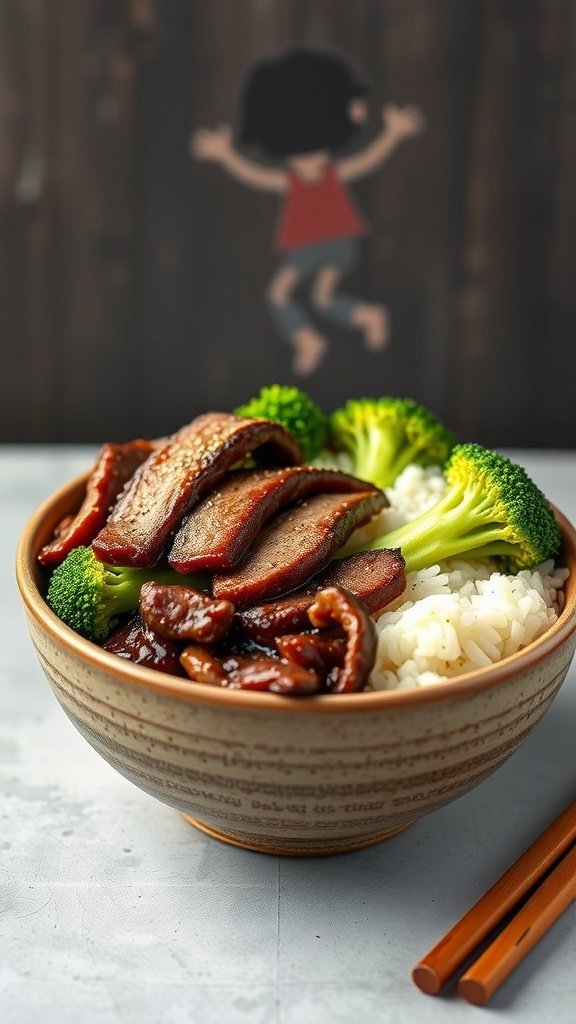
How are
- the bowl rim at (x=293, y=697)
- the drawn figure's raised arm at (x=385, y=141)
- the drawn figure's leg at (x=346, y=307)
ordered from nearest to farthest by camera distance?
the bowl rim at (x=293, y=697), the drawn figure's raised arm at (x=385, y=141), the drawn figure's leg at (x=346, y=307)

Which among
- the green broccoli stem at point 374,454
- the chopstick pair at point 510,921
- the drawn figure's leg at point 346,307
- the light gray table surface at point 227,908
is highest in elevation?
the green broccoli stem at point 374,454

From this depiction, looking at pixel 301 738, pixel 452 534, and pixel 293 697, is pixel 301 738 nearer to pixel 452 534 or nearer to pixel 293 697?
pixel 293 697

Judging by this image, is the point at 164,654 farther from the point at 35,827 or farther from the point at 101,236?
the point at 101,236

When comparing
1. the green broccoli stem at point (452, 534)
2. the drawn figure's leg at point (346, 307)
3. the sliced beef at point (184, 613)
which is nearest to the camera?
the sliced beef at point (184, 613)

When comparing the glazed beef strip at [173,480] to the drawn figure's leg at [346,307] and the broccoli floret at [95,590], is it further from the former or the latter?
the drawn figure's leg at [346,307]

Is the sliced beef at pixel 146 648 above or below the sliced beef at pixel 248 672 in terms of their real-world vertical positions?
below

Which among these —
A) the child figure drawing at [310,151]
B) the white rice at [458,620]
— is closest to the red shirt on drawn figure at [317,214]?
the child figure drawing at [310,151]

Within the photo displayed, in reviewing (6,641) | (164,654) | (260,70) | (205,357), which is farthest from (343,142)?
(164,654)
